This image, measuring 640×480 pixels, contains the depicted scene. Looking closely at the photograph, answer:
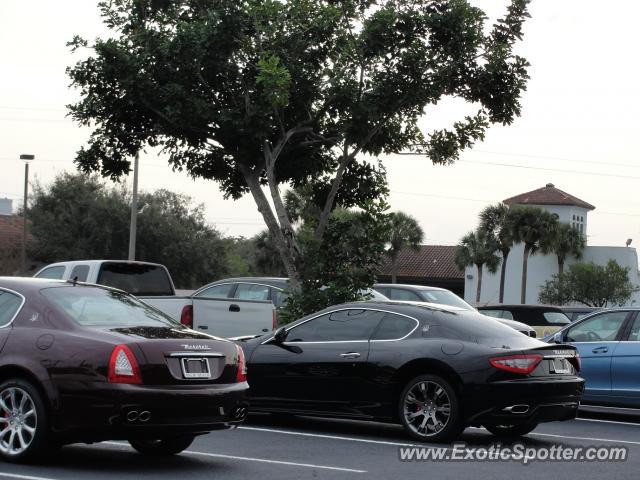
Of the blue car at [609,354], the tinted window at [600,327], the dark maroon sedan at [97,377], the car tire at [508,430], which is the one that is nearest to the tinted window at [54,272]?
the blue car at [609,354]

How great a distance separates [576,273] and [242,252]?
42285 mm

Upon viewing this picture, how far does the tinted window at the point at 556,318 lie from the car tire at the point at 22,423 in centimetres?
1707

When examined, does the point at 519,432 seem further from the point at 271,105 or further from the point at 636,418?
the point at 271,105

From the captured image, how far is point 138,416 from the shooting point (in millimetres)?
8789

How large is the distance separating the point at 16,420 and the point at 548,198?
73.4 meters

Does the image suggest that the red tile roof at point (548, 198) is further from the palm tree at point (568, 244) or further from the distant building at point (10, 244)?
the distant building at point (10, 244)

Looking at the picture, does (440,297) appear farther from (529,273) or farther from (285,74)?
(529,273)

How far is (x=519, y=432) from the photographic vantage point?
12680 mm

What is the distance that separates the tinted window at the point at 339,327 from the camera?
12570mm

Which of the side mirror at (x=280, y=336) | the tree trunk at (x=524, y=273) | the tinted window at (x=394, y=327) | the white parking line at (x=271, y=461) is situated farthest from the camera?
the tree trunk at (x=524, y=273)

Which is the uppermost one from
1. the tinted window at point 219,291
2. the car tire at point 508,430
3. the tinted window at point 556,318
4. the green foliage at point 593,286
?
the green foliage at point 593,286

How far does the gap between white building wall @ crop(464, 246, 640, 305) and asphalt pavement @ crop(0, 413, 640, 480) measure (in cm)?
6266

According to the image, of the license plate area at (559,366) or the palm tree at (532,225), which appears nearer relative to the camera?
the license plate area at (559,366)

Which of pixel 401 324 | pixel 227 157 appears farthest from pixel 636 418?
pixel 227 157
